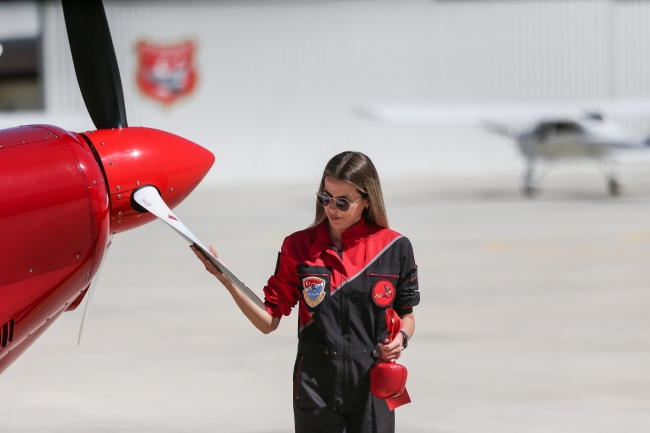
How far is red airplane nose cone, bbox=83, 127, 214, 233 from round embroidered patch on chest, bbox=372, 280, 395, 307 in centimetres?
124

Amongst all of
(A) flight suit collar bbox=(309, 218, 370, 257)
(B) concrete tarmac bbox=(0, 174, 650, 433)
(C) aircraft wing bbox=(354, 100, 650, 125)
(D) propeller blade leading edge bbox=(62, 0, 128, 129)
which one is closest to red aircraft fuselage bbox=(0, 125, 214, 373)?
(D) propeller blade leading edge bbox=(62, 0, 128, 129)

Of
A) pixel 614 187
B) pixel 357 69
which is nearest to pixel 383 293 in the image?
pixel 614 187

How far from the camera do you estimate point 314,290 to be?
2920mm

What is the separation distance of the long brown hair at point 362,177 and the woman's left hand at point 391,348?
0.39m

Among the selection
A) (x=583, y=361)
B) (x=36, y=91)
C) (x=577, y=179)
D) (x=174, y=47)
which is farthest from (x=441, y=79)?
(x=583, y=361)

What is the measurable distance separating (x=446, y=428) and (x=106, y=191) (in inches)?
91.7

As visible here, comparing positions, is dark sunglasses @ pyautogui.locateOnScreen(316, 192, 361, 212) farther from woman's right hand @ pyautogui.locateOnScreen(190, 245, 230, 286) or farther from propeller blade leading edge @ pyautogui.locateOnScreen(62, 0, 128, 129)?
propeller blade leading edge @ pyautogui.locateOnScreen(62, 0, 128, 129)

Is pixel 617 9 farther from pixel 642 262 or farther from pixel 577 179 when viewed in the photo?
pixel 642 262

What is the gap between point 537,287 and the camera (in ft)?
31.4

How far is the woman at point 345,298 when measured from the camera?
9.57ft

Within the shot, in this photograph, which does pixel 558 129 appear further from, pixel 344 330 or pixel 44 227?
pixel 344 330

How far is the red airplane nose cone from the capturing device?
12.1ft

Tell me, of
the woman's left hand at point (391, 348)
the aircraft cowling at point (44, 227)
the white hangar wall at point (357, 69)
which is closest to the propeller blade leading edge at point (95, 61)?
the aircraft cowling at point (44, 227)

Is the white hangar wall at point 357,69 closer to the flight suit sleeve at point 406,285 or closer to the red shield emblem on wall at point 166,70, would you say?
the red shield emblem on wall at point 166,70
